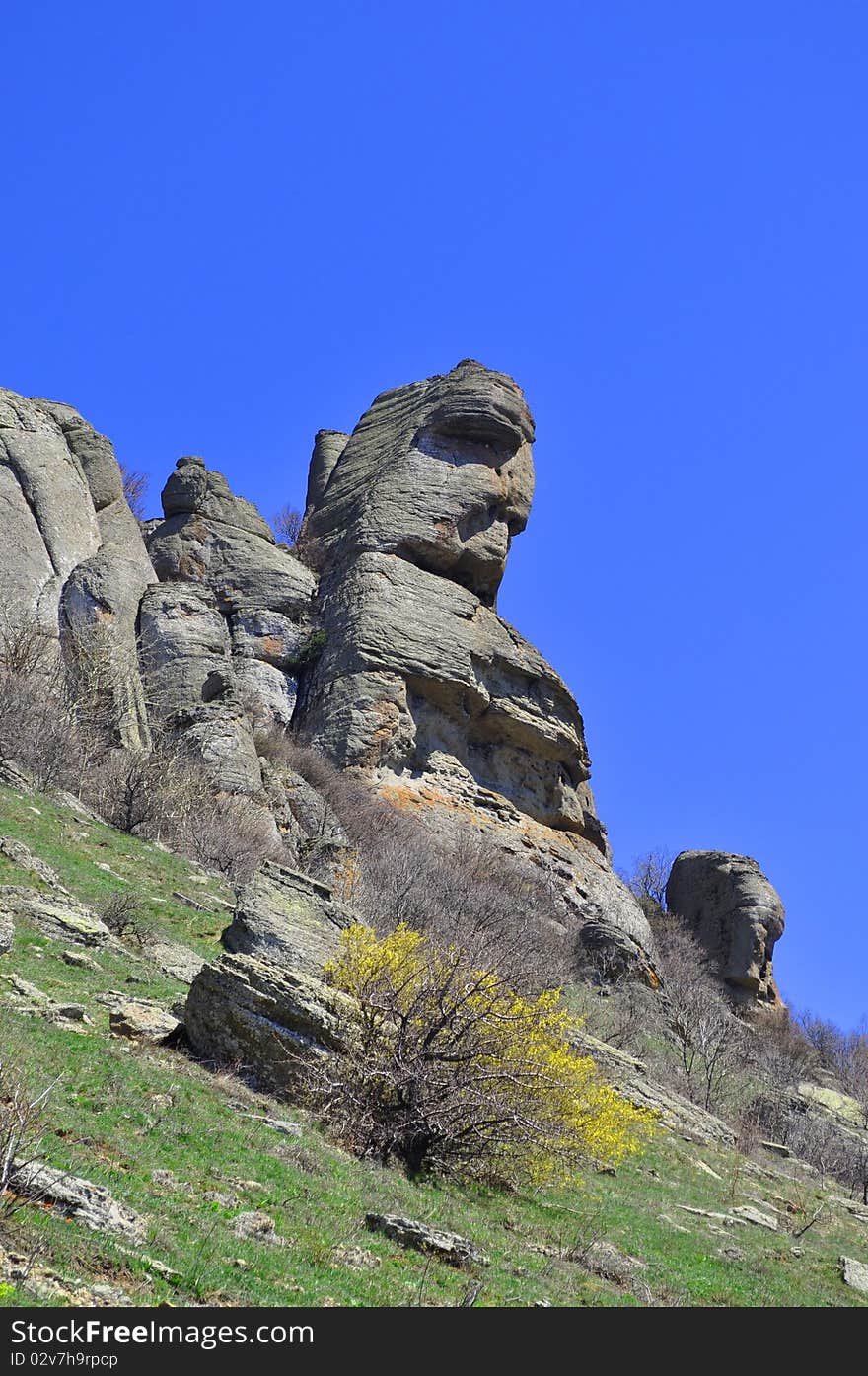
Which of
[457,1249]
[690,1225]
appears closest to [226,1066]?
[457,1249]

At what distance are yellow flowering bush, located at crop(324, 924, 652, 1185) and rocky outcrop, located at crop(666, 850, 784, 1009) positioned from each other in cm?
3386

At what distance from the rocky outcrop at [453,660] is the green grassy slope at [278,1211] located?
21.2m

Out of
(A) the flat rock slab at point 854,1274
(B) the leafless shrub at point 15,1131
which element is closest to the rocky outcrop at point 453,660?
(A) the flat rock slab at point 854,1274

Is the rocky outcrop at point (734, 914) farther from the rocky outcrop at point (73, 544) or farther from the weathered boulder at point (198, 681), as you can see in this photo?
the rocky outcrop at point (73, 544)

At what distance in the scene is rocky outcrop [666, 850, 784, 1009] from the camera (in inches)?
1869

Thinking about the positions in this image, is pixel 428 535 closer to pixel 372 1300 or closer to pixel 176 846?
pixel 176 846

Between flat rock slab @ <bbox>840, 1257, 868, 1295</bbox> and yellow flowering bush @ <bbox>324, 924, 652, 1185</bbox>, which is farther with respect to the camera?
flat rock slab @ <bbox>840, 1257, 868, 1295</bbox>

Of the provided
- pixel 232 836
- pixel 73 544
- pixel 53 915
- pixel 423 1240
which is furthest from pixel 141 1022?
pixel 73 544

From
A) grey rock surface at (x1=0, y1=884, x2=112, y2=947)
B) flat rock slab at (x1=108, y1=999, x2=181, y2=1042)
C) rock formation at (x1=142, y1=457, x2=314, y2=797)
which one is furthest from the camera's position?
rock formation at (x1=142, y1=457, x2=314, y2=797)

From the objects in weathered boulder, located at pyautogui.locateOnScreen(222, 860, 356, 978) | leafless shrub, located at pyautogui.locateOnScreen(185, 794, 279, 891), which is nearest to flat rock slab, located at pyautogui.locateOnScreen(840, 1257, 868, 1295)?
weathered boulder, located at pyautogui.locateOnScreen(222, 860, 356, 978)

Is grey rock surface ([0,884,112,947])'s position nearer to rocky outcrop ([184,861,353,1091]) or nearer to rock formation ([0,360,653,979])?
rocky outcrop ([184,861,353,1091])

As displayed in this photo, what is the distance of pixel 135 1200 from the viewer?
8.09 meters

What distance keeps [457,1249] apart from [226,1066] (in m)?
3.80

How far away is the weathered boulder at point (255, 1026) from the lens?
41.8ft
